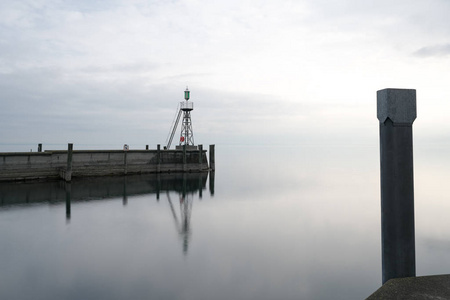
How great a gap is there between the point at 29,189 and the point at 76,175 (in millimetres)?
6055

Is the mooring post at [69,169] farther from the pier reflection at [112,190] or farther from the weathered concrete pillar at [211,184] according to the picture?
the weathered concrete pillar at [211,184]

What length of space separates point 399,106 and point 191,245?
38.2 ft

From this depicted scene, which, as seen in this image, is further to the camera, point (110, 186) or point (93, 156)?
point (93, 156)

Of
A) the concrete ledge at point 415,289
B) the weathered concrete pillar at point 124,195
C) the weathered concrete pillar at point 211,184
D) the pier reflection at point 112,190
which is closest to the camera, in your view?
the concrete ledge at point 415,289

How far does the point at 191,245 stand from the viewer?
47.7ft

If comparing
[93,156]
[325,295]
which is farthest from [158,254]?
[93,156]

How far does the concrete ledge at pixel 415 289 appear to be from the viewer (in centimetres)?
461

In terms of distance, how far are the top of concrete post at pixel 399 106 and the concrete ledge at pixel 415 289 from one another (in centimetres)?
266

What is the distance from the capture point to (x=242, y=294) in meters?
9.64

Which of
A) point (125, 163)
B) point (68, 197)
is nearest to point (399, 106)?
point (68, 197)

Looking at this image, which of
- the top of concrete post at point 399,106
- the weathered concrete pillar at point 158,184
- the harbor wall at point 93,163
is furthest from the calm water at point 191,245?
the top of concrete post at point 399,106

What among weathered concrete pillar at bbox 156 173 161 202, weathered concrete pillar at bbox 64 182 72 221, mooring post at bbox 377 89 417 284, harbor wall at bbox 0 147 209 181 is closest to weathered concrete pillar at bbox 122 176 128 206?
weathered concrete pillar at bbox 156 173 161 202

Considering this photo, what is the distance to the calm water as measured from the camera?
10047 mm

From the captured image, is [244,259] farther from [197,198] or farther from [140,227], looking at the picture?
[197,198]
